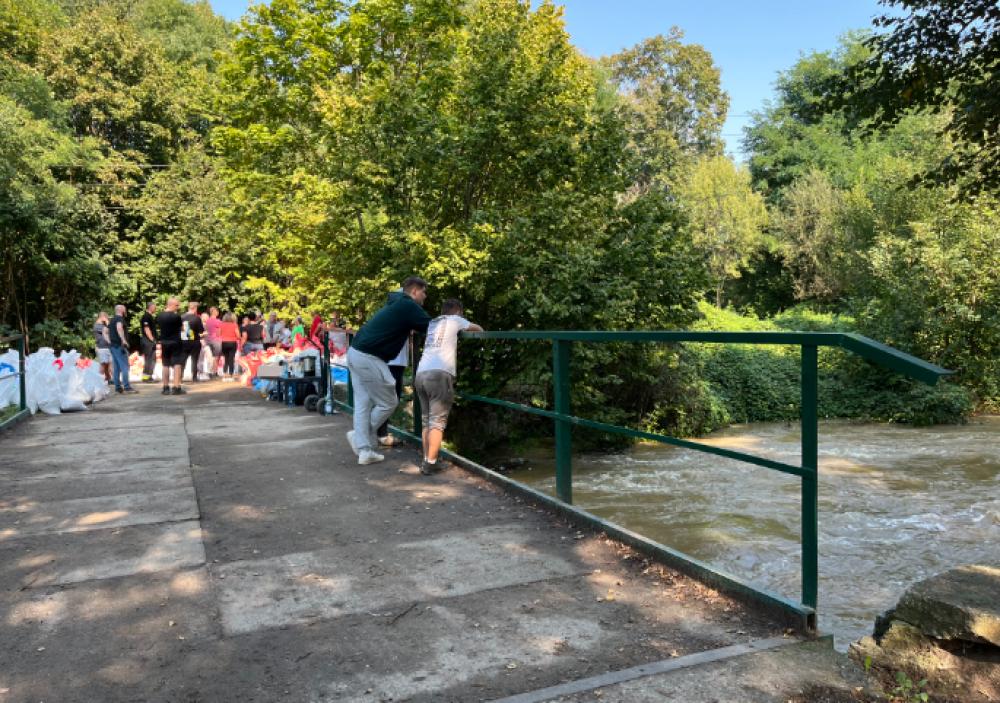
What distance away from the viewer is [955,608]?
3.59 m

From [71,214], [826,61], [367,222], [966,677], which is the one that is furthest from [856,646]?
[826,61]

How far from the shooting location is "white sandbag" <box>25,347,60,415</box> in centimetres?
1219

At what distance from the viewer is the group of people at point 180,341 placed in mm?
15969

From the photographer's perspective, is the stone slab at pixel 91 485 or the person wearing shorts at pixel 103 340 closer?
the stone slab at pixel 91 485

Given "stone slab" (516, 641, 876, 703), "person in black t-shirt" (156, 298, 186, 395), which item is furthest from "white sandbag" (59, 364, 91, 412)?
"stone slab" (516, 641, 876, 703)

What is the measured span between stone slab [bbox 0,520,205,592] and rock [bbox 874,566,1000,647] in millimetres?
3642

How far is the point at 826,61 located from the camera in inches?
2255

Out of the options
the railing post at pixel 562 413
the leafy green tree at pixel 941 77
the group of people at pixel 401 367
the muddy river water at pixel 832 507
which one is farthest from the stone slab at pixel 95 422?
the leafy green tree at pixel 941 77

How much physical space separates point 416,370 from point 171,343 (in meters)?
10.4

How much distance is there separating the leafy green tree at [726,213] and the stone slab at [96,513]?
153 ft

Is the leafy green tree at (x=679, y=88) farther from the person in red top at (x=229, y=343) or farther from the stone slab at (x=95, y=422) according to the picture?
the stone slab at (x=95, y=422)

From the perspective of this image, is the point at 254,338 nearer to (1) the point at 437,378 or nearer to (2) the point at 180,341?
(2) the point at 180,341

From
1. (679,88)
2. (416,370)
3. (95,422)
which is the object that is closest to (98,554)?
(416,370)

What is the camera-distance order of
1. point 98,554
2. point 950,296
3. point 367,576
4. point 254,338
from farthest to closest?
point 950,296
point 254,338
point 98,554
point 367,576
